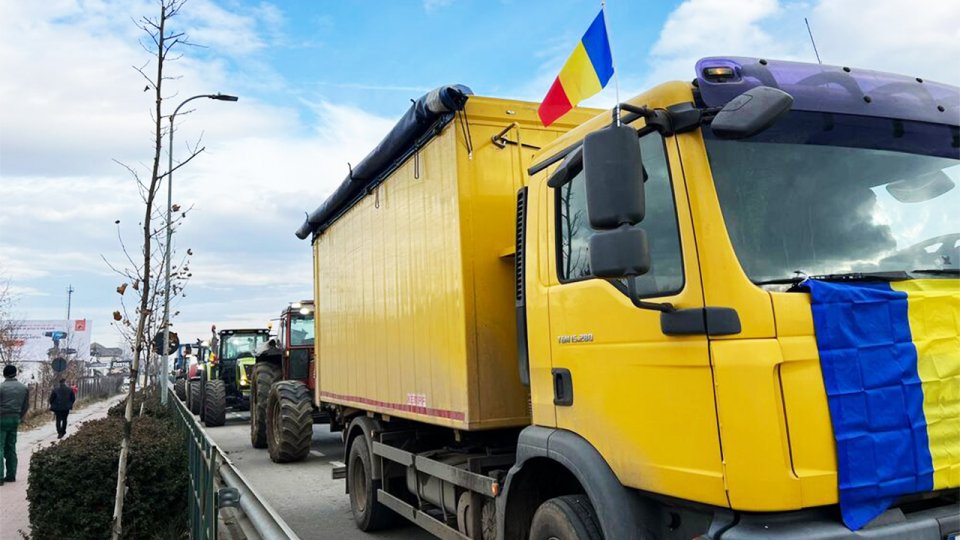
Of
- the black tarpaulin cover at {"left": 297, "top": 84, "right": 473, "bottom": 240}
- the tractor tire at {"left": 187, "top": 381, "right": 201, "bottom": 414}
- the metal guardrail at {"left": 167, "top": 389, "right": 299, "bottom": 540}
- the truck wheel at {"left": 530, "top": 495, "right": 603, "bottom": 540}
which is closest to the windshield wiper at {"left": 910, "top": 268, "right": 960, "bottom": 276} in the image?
the truck wheel at {"left": 530, "top": 495, "right": 603, "bottom": 540}

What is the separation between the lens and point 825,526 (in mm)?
2488

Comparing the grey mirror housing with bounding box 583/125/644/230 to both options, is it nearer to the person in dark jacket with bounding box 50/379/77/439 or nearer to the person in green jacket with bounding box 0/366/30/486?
the person in green jacket with bounding box 0/366/30/486

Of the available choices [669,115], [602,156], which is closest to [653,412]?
[602,156]

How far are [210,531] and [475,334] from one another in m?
2.27

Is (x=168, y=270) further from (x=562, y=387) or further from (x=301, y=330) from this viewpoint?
(x=562, y=387)

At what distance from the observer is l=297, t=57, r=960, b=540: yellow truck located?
2531 mm

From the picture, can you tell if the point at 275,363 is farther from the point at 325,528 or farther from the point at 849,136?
the point at 849,136

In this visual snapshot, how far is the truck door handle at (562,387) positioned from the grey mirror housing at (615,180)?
107 centimetres

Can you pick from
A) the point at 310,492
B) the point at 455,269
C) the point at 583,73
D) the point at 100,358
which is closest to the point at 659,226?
the point at 583,73

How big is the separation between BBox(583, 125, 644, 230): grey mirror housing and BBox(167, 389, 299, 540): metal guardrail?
2.49 meters

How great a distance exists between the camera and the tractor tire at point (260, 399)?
13.5 m

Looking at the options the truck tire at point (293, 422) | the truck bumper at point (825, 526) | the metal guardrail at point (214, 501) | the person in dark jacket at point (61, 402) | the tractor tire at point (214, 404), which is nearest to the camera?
the truck bumper at point (825, 526)

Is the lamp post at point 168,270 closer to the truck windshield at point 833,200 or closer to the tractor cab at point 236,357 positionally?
the tractor cab at point 236,357

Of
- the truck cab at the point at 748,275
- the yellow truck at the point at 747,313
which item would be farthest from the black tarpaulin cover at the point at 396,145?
the truck cab at the point at 748,275
